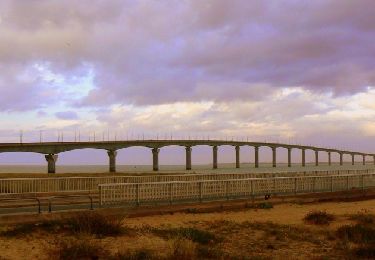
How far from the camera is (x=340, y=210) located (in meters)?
21.7

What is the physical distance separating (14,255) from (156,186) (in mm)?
9523

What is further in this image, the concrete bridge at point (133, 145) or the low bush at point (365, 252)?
the concrete bridge at point (133, 145)

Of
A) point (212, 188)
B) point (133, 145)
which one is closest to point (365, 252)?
point (212, 188)

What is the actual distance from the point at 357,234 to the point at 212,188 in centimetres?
921

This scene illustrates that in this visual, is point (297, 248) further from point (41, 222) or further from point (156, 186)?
point (156, 186)

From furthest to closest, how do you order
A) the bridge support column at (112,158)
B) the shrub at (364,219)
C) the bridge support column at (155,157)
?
the bridge support column at (155,157), the bridge support column at (112,158), the shrub at (364,219)

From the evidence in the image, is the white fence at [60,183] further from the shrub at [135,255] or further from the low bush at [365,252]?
the low bush at [365,252]

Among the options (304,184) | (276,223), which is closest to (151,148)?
(304,184)

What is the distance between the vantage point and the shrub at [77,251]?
35.2 ft

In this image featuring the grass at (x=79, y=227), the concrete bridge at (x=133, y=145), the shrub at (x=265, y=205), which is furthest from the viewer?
the concrete bridge at (x=133, y=145)

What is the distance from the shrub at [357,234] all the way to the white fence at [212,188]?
7619mm

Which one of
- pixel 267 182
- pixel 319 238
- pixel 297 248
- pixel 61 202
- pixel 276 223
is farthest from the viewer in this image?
pixel 267 182

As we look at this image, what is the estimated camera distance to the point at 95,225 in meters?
14.0

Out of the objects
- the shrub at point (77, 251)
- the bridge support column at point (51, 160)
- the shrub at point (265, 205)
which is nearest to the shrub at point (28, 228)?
the shrub at point (77, 251)
